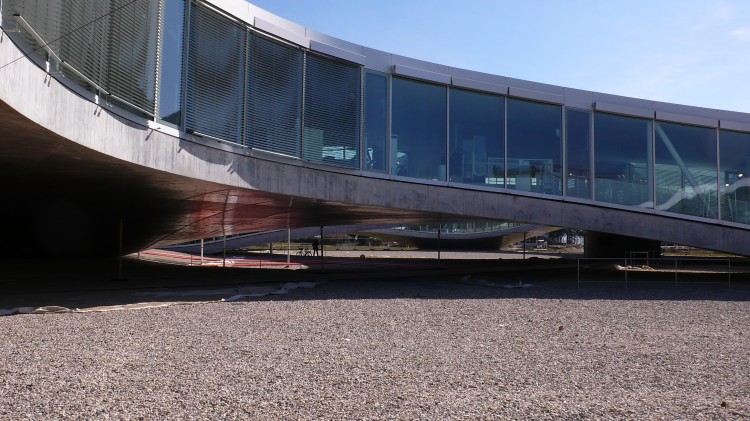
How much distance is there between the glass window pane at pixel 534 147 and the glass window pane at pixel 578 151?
0.34m

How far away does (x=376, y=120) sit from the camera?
18.2 metres

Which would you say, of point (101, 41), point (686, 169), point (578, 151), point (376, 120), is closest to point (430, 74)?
point (376, 120)

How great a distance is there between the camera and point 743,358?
24.5 ft

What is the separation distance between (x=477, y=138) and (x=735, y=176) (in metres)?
8.85

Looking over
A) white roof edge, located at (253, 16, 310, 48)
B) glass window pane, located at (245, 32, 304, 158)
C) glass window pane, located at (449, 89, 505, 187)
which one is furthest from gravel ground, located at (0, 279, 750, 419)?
glass window pane, located at (449, 89, 505, 187)

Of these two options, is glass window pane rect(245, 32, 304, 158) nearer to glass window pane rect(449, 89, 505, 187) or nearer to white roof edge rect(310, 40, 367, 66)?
white roof edge rect(310, 40, 367, 66)

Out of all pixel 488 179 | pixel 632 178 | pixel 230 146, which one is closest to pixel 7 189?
pixel 230 146

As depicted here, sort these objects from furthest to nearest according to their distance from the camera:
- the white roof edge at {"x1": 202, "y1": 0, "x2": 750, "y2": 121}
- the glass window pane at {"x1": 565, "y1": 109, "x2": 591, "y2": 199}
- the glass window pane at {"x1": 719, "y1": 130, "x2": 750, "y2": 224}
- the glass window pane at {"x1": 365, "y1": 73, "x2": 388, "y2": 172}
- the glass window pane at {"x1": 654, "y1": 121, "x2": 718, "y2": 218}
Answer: the glass window pane at {"x1": 719, "y1": 130, "x2": 750, "y2": 224} < the glass window pane at {"x1": 654, "y1": 121, "x2": 718, "y2": 218} < the glass window pane at {"x1": 565, "y1": 109, "x2": 591, "y2": 199} < the glass window pane at {"x1": 365, "y1": 73, "x2": 388, "y2": 172} < the white roof edge at {"x1": 202, "y1": 0, "x2": 750, "y2": 121}

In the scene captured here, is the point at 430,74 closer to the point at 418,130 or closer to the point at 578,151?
the point at 418,130

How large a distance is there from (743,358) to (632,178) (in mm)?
13579

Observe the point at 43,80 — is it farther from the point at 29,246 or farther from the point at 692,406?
the point at 29,246

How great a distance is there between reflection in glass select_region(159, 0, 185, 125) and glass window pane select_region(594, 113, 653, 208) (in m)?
13.1

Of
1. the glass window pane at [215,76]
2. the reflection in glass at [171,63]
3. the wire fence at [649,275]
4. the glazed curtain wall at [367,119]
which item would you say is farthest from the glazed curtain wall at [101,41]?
the wire fence at [649,275]

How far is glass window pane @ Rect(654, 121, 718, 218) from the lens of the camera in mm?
20000
